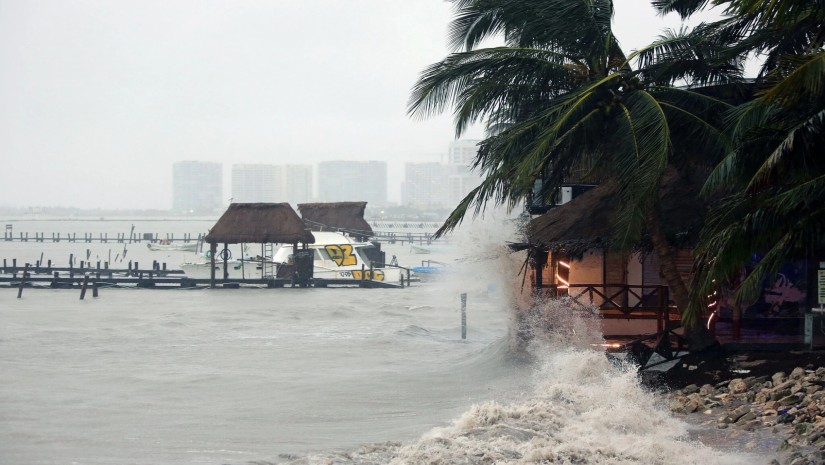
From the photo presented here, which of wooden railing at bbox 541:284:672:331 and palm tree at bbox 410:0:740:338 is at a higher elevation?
palm tree at bbox 410:0:740:338

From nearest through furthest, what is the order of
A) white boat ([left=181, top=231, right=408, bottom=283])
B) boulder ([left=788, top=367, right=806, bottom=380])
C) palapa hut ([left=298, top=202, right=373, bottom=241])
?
boulder ([left=788, top=367, right=806, bottom=380])
white boat ([left=181, top=231, right=408, bottom=283])
palapa hut ([left=298, top=202, right=373, bottom=241])

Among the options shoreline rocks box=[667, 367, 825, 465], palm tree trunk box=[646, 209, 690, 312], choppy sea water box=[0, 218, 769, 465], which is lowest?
choppy sea water box=[0, 218, 769, 465]

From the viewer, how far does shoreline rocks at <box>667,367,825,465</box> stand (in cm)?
1098

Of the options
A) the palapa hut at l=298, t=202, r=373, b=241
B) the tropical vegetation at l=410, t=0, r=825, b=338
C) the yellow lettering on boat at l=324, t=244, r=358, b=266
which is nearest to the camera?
the tropical vegetation at l=410, t=0, r=825, b=338

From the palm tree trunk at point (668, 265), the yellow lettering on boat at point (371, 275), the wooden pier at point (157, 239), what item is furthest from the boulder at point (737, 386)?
the wooden pier at point (157, 239)

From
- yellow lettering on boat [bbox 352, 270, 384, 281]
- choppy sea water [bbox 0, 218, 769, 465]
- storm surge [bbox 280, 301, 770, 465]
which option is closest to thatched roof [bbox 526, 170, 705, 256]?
choppy sea water [bbox 0, 218, 769, 465]

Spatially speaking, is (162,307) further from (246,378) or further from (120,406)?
(120,406)

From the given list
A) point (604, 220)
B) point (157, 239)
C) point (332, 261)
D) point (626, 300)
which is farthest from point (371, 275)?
point (157, 239)

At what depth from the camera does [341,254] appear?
180 feet

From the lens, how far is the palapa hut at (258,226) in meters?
49.5

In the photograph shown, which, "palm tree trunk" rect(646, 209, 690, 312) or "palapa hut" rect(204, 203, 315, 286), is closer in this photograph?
"palm tree trunk" rect(646, 209, 690, 312)

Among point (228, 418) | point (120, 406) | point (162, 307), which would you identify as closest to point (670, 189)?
point (228, 418)

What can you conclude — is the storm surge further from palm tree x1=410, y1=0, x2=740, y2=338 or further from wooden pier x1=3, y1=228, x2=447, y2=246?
wooden pier x1=3, y1=228, x2=447, y2=246

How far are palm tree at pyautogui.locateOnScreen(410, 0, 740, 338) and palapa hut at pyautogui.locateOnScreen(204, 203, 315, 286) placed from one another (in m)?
32.4
